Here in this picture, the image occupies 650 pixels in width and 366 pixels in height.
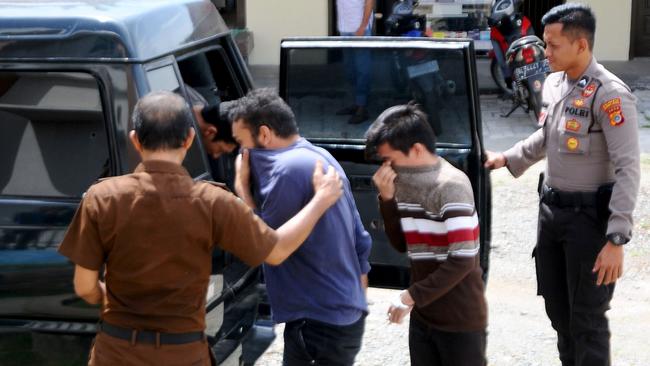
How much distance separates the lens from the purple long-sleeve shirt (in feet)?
11.2

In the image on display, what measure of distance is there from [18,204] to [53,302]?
379mm

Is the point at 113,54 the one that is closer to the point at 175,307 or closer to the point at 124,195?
the point at 124,195

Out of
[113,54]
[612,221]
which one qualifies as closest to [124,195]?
[113,54]

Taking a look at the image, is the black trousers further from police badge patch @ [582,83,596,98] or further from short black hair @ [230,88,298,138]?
short black hair @ [230,88,298,138]

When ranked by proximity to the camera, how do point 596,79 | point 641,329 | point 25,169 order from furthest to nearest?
point 641,329
point 596,79
point 25,169

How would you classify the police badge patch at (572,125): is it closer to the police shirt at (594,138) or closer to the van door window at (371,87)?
the police shirt at (594,138)

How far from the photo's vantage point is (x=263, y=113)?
347 cm

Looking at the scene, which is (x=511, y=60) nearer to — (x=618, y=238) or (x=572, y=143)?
(x=572, y=143)

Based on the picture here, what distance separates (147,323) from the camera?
3045mm

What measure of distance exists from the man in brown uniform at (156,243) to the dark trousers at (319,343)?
1.60 ft

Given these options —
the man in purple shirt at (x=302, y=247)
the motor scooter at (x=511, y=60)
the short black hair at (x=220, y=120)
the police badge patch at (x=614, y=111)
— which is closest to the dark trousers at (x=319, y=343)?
the man in purple shirt at (x=302, y=247)

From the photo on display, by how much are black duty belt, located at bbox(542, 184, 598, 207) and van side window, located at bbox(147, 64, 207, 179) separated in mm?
1509

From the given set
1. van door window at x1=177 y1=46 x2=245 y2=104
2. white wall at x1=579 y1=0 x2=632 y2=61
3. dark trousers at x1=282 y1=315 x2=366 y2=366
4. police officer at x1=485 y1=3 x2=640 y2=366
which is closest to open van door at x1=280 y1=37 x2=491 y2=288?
van door window at x1=177 y1=46 x2=245 y2=104

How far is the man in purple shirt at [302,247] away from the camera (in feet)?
11.3
